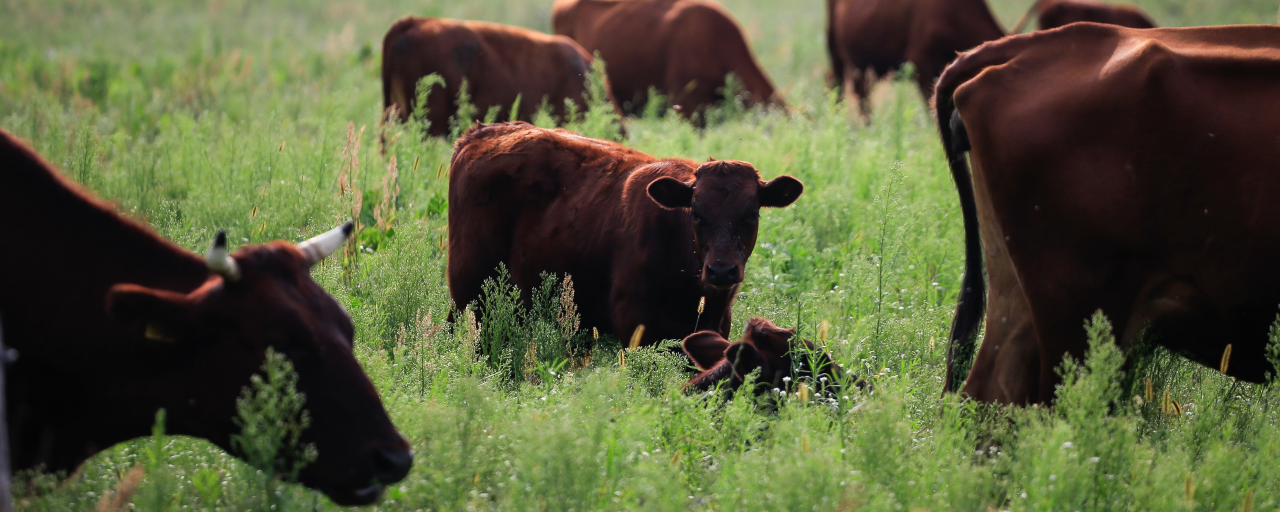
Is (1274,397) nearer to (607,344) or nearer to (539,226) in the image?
(607,344)

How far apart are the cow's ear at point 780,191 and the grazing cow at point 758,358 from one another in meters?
0.68

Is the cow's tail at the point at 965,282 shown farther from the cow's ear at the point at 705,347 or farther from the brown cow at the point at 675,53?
the brown cow at the point at 675,53

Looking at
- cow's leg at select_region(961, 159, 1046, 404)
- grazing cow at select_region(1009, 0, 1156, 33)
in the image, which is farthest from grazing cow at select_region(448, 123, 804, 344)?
grazing cow at select_region(1009, 0, 1156, 33)

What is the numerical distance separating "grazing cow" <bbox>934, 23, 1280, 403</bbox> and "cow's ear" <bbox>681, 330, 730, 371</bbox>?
1.47 metres

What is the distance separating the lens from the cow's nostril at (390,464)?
10.5ft

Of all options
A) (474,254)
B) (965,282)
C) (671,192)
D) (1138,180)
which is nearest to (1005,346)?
(965,282)

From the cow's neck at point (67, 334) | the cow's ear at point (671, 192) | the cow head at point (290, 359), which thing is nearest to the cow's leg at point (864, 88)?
the cow's ear at point (671, 192)

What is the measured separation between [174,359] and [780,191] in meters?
3.16

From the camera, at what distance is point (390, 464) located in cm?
321

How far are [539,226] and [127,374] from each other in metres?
2.81

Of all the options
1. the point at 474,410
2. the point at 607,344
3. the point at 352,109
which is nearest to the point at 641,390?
the point at 474,410

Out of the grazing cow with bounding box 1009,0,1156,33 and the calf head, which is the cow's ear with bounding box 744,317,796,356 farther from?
the grazing cow with bounding box 1009,0,1156,33

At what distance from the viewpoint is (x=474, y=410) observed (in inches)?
145

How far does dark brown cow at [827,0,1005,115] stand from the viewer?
13555 millimetres
